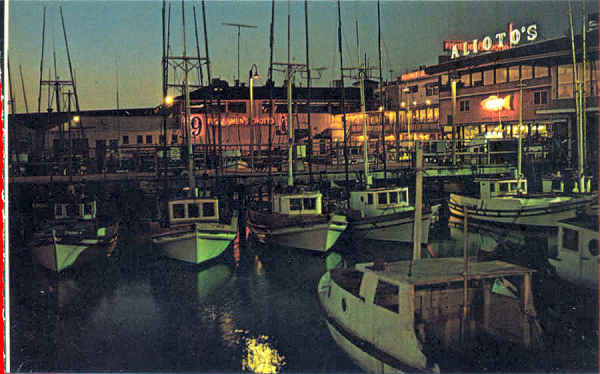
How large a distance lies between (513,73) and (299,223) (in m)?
27.3

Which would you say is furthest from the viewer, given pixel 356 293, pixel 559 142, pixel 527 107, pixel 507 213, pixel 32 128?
pixel 527 107

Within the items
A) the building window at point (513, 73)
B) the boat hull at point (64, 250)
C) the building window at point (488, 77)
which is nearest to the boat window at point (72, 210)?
the boat hull at point (64, 250)

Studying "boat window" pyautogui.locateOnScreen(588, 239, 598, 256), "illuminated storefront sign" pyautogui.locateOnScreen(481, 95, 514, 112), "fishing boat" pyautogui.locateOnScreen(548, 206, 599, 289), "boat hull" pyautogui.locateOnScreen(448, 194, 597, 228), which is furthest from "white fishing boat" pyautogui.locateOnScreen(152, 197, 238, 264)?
"illuminated storefront sign" pyautogui.locateOnScreen(481, 95, 514, 112)

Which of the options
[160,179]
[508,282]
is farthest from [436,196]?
[508,282]

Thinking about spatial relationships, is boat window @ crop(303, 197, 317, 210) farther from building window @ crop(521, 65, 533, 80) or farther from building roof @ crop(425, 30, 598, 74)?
building window @ crop(521, 65, 533, 80)

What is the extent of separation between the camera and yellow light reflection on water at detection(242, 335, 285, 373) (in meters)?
11.9

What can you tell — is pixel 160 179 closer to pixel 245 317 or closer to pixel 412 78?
pixel 245 317

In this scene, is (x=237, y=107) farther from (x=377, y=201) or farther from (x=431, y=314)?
(x=431, y=314)

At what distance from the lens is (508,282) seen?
1198 cm

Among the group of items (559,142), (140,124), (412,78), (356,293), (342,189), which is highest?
(412,78)

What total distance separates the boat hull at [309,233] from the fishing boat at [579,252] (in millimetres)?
8642

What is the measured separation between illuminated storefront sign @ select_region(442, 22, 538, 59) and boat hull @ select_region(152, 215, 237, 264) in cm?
3178

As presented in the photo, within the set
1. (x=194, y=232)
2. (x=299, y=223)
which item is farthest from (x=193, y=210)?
(x=299, y=223)

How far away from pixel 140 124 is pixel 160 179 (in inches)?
693
